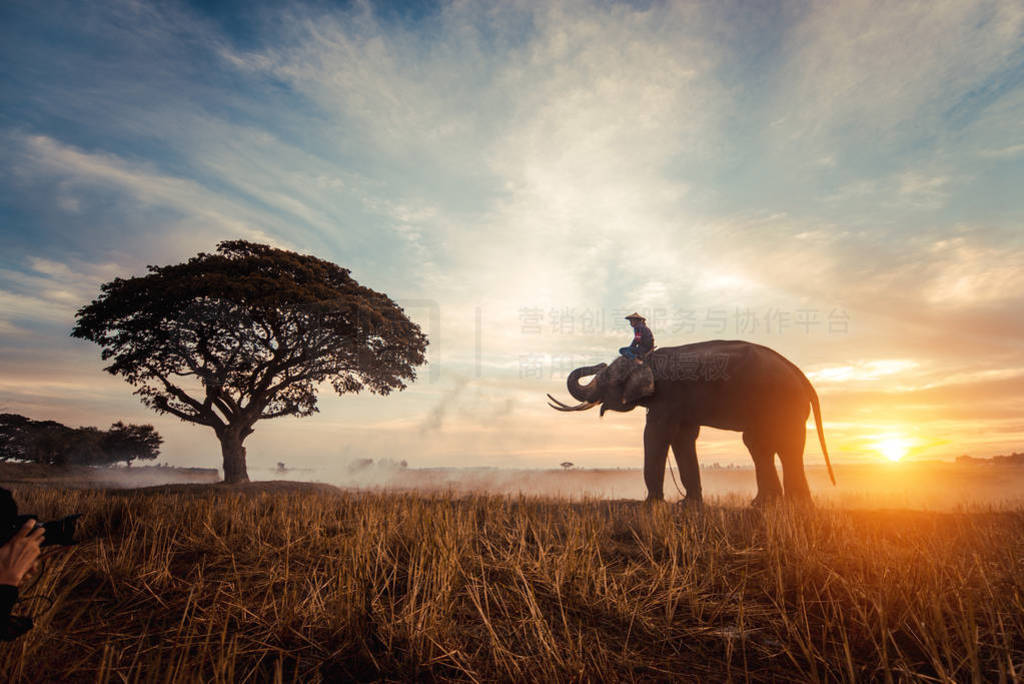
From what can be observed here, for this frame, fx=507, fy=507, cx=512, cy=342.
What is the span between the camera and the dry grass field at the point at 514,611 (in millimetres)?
2891

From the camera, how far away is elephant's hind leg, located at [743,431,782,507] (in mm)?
10570

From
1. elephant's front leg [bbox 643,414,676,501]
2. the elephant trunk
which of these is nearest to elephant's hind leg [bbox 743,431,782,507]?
elephant's front leg [bbox 643,414,676,501]

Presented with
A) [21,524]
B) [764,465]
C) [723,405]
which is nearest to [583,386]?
[723,405]

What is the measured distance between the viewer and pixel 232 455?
63.3ft

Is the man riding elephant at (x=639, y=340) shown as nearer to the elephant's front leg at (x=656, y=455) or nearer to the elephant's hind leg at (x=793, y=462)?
the elephant's front leg at (x=656, y=455)

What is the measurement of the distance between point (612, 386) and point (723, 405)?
2483 millimetres

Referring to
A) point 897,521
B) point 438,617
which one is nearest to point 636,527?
point 438,617

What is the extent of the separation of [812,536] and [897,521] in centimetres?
458

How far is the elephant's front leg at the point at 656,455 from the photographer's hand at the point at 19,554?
10.1 meters

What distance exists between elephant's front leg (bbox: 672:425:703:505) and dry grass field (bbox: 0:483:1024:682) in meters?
5.16

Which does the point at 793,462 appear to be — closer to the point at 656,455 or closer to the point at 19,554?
the point at 656,455

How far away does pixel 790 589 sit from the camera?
4.14m

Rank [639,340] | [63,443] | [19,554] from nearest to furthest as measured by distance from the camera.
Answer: [19,554] < [639,340] < [63,443]

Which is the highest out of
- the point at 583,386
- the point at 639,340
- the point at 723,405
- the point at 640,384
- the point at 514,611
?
the point at 639,340
